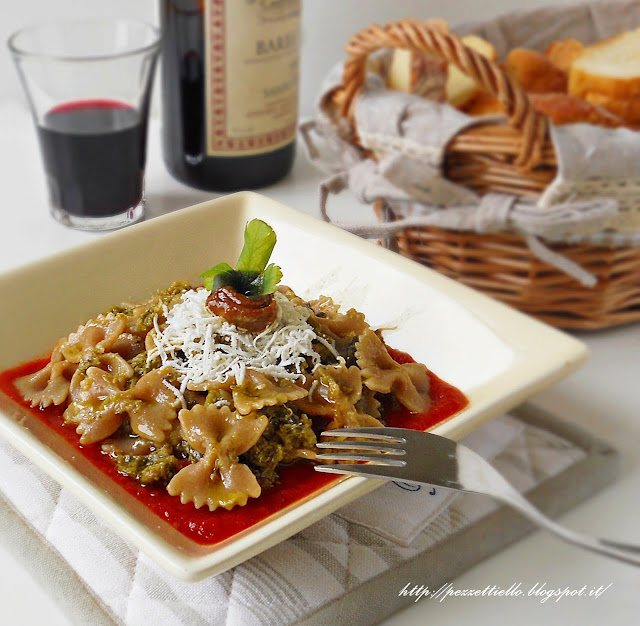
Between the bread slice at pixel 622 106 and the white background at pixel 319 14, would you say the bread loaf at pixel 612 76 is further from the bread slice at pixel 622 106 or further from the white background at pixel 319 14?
the white background at pixel 319 14

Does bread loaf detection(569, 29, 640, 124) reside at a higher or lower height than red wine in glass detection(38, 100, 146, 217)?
higher

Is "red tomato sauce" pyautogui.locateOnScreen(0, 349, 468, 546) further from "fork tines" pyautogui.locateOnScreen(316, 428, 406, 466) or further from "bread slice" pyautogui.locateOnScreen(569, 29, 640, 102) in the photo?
"bread slice" pyautogui.locateOnScreen(569, 29, 640, 102)

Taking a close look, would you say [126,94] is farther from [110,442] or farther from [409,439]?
[409,439]

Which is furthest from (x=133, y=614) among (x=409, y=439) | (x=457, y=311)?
(x=457, y=311)

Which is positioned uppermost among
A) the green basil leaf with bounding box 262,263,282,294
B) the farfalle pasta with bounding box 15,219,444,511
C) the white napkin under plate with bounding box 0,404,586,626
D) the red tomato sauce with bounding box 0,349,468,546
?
the green basil leaf with bounding box 262,263,282,294

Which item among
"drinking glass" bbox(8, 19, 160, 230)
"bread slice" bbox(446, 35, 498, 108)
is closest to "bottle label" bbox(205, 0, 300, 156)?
"drinking glass" bbox(8, 19, 160, 230)

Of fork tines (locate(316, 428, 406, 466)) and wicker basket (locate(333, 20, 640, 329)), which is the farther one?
wicker basket (locate(333, 20, 640, 329))

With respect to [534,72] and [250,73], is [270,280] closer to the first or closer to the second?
[250,73]

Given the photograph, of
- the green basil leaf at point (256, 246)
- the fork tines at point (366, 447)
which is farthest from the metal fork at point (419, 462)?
the green basil leaf at point (256, 246)
